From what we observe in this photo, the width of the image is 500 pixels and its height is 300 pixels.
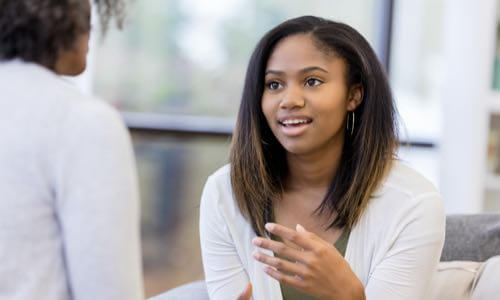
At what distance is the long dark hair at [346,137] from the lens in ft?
5.40

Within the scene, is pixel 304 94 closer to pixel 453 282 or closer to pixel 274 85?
pixel 274 85

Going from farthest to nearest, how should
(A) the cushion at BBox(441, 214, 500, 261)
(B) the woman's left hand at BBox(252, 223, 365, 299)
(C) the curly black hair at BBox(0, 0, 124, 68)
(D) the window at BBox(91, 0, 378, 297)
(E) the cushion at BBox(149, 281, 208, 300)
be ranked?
1. (D) the window at BBox(91, 0, 378, 297)
2. (A) the cushion at BBox(441, 214, 500, 261)
3. (E) the cushion at BBox(149, 281, 208, 300)
4. (B) the woman's left hand at BBox(252, 223, 365, 299)
5. (C) the curly black hair at BBox(0, 0, 124, 68)

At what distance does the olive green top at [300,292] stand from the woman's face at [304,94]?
19 cm

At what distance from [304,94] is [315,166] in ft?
0.60

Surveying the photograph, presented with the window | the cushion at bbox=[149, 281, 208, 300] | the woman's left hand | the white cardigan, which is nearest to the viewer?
the woman's left hand

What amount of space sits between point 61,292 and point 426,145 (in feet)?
8.94

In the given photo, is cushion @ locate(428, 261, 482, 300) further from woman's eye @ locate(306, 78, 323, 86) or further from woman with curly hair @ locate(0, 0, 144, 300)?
woman with curly hair @ locate(0, 0, 144, 300)

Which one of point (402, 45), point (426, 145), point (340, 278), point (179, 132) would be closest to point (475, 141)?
point (426, 145)

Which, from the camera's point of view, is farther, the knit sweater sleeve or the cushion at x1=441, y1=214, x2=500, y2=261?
the cushion at x1=441, y1=214, x2=500, y2=261

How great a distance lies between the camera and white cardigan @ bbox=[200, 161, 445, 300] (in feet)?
5.16

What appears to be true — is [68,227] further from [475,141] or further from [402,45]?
[402,45]

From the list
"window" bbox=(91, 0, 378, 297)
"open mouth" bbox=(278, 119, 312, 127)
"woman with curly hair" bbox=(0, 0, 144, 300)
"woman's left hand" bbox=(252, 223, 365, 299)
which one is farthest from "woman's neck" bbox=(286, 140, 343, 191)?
"window" bbox=(91, 0, 378, 297)

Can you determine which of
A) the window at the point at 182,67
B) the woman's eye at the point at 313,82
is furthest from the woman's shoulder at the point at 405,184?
the window at the point at 182,67

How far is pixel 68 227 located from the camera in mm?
1036
